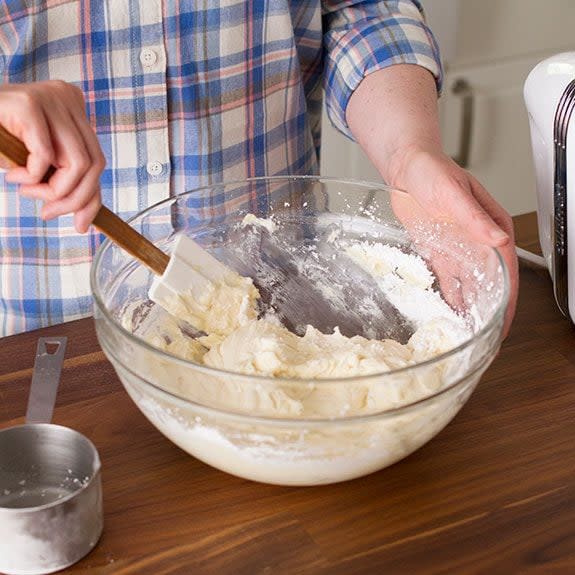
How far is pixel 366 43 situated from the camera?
1.31 meters

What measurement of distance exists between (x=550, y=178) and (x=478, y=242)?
22cm

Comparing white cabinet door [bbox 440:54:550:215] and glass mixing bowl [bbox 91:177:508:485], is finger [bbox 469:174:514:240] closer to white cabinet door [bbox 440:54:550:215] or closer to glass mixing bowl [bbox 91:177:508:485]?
glass mixing bowl [bbox 91:177:508:485]

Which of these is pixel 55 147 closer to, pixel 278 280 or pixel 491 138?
pixel 278 280

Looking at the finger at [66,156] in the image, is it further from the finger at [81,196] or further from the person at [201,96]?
the person at [201,96]

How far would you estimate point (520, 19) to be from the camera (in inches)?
91.4

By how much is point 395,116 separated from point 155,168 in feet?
1.02

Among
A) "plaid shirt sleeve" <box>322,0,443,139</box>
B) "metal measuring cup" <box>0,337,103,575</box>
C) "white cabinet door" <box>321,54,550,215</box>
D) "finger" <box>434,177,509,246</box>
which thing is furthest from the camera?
"white cabinet door" <box>321,54,550,215</box>

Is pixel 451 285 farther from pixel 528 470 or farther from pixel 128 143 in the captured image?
pixel 128 143

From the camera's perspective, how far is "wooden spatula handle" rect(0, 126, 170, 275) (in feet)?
2.76

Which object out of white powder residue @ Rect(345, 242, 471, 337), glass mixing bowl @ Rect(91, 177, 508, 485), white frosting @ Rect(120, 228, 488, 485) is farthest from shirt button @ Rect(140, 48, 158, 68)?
white frosting @ Rect(120, 228, 488, 485)

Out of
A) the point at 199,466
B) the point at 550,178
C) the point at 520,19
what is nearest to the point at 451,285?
the point at 550,178

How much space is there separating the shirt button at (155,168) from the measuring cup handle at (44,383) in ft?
1.06

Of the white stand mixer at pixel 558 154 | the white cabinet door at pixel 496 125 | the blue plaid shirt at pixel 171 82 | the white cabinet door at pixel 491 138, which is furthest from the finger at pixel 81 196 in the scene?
the white cabinet door at pixel 496 125

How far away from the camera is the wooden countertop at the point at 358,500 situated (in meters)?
0.78
